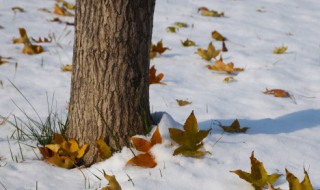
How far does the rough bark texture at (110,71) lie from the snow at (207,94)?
0.12 m

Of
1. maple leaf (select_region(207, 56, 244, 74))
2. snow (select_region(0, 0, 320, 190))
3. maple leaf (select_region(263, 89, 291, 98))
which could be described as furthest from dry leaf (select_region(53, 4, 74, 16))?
maple leaf (select_region(263, 89, 291, 98))

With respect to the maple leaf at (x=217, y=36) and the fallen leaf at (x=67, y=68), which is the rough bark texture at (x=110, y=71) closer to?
the fallen leaf at (x=67, y=68)

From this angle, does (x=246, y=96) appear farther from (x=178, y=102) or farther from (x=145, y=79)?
(x=145, y=79)

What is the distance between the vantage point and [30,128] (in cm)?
190

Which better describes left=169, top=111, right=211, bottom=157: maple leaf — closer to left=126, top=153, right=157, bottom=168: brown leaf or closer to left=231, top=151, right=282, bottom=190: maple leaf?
left=126, top=153, right=157, bottom=168: brown leaf

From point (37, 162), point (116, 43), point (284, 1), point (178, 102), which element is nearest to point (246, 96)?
point (178, 102)

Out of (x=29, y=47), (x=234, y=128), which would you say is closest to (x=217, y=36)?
(x=29, y=47)

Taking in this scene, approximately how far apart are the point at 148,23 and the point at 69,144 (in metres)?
0.62

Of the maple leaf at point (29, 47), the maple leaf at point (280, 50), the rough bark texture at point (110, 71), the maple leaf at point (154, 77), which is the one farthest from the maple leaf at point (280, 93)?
the maple leaf at point (29, 47)

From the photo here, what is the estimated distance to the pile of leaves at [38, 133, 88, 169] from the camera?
1.63 meters

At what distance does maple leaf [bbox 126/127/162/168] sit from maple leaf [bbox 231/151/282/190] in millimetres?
354

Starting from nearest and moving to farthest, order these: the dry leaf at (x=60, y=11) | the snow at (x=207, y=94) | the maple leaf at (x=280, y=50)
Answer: the snow at (x=207, y=94)
the maple leaf at (x=280, y=50)
the dry leaf at (x=60, y=11)

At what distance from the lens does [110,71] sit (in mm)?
1605

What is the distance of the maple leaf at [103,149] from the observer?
161 cm
